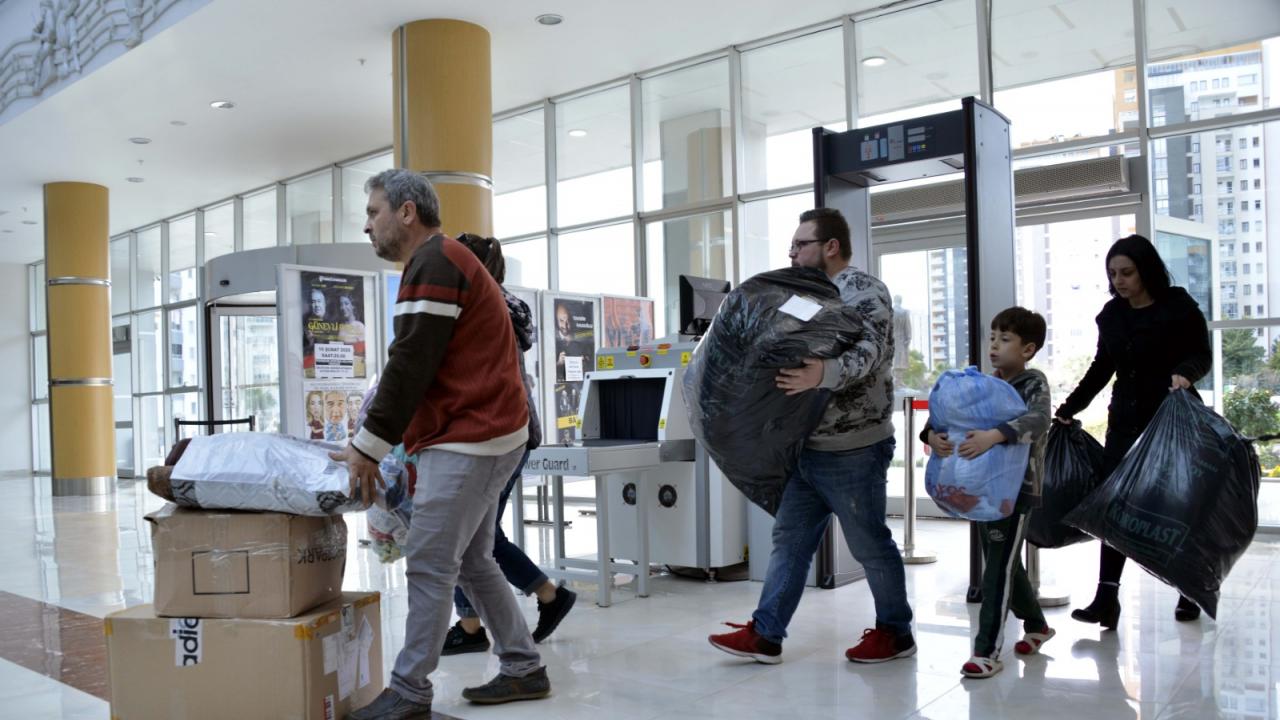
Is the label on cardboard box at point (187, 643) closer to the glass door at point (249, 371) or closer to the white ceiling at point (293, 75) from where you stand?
the white ceiling at point (293, 75)

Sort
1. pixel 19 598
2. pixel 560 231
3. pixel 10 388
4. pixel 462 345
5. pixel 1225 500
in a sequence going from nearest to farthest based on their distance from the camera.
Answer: pixel 462 345
pixel 1225 500
pixel 19 598
pixel 560 231
pixel 10 388

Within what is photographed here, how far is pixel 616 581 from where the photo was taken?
466 centimetres

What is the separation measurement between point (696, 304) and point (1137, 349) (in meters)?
2.04

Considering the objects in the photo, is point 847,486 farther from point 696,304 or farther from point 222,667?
point 696,304

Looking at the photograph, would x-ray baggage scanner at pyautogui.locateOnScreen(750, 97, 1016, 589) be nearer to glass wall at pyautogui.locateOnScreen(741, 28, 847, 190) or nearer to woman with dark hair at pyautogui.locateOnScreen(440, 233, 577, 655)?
woman with dark hair at pyautogui.locateOnScreen(440, 233, 577, 655)

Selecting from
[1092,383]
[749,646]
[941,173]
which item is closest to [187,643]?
[749,646]

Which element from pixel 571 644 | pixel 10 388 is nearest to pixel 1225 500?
pixel 571 644

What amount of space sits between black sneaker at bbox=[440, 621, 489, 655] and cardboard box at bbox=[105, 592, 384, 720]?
35.0 inches

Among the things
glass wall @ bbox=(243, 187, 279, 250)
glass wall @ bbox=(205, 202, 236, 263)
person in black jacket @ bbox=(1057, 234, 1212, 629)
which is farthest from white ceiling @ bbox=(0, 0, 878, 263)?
person in black jacket @ bbox=(1057, 234, 1212, 629)

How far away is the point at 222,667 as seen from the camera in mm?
2330

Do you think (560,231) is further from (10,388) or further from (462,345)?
(10,388)

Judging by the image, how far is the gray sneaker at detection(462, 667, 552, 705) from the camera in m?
2.67

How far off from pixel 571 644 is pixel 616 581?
4.18ft

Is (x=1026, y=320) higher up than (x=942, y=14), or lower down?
lower down
